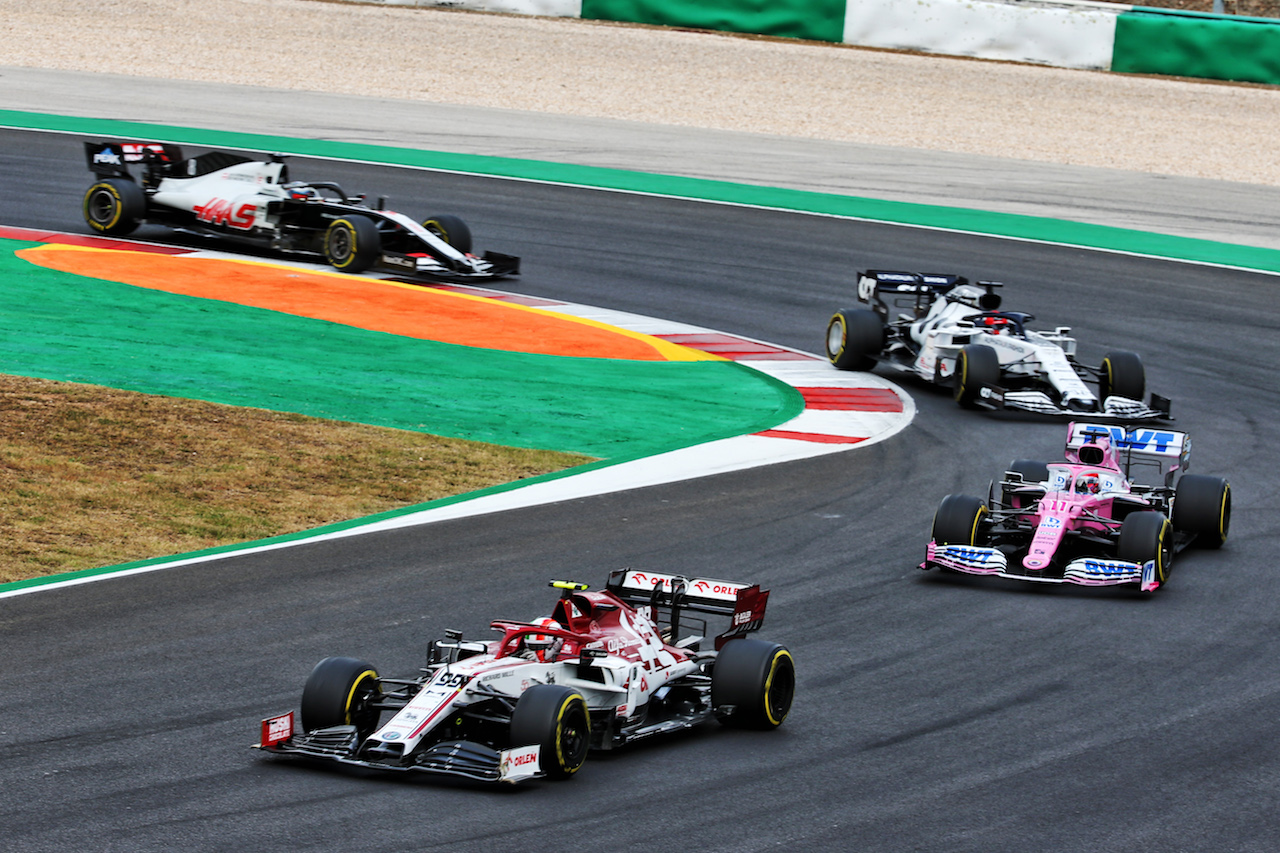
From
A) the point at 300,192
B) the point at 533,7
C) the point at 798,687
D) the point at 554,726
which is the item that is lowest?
the point at 798,687

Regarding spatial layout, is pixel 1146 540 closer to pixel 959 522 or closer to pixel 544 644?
pixel 959 522

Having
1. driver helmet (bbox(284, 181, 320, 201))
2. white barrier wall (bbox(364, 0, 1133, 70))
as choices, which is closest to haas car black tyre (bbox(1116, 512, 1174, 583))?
driver helmet (bbox(284, 181, 320, 201))

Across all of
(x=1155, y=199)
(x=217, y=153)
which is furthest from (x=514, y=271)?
(x=1155, y=199)

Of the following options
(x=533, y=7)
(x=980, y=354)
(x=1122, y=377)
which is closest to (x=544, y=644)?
(x=980, y=354)

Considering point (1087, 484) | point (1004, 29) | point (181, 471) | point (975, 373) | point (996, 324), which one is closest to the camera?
point (1087, 484)

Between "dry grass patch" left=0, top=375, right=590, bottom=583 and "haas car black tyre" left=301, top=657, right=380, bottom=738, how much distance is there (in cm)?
401

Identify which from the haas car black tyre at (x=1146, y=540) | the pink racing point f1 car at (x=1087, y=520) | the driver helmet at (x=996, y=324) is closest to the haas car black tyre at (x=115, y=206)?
the driver helmet at (x=996, y=324)

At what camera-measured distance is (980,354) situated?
800 inches

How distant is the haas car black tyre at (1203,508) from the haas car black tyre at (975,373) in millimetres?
5386

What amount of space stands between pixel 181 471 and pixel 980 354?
9.45 metres

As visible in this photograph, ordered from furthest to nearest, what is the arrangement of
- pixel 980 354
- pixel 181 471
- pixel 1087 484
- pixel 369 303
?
1. pixel 369 303
2. pixel 980 354
3. pixel 181 471
4. pixel 1087 484

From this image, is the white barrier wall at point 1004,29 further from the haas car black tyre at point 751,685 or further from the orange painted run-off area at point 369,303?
the haas car black tyre at point 751,685

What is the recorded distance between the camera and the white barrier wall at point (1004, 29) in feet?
133

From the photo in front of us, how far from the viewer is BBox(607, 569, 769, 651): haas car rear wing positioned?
10797 mm
